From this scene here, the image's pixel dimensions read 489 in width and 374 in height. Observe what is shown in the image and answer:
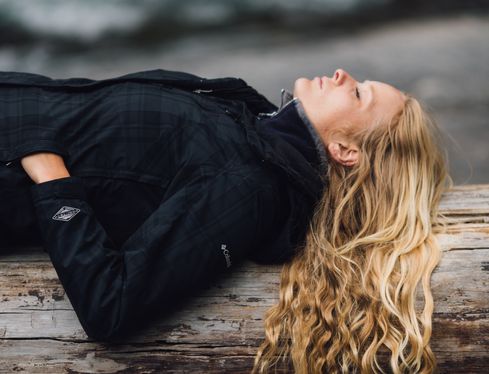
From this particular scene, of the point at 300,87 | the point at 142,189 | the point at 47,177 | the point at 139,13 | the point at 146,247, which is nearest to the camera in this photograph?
the point at 146,247

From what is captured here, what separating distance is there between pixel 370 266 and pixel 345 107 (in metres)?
0.60


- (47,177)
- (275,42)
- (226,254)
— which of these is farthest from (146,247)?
(275,42)

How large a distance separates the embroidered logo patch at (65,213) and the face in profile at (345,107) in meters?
0.94

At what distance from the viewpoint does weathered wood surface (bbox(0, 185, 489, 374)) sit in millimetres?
2326

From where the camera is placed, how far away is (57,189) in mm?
2330

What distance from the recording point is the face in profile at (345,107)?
267 cm

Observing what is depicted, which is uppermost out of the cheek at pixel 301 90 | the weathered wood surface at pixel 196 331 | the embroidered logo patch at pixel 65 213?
the cheek at pixel 301 90

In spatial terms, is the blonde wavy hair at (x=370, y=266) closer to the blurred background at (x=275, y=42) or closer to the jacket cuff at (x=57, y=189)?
the jacket cuff at (x=57, y=189)

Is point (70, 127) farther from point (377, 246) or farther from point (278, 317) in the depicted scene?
point (377, 246)

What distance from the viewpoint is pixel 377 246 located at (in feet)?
8.29

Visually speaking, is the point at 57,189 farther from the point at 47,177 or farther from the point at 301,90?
the point at 301,90

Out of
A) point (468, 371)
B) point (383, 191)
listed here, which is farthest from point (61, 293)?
point (468, 371)

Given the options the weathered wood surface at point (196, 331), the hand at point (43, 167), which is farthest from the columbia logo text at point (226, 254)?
the hand at point (43, 167)

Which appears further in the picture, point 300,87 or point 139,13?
point 139,13
